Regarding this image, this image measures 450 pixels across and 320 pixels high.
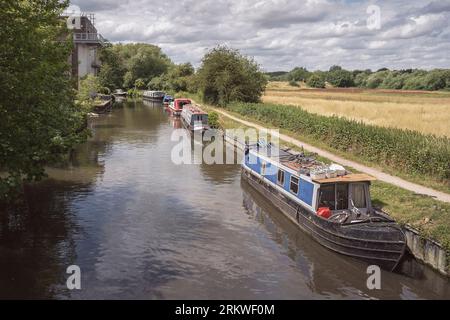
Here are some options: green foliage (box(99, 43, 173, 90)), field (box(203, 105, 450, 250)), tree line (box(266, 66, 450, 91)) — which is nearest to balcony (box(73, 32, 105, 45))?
green foliage (box(99, 43, 173, 90))

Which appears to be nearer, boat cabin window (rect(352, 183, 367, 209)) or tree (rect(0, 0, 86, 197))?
tree (rect(0, 0, 86, 197))

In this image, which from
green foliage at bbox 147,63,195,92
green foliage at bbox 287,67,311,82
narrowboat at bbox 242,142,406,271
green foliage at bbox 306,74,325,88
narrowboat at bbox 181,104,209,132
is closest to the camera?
narrowboat at bbox 242,142,406,271

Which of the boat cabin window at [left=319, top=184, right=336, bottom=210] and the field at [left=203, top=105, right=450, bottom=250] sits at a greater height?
the boat cabin window at [left=319, top=184, right=336, bottom=210]

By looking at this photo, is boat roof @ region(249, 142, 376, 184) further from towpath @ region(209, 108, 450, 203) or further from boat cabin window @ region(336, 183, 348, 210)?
towpath @ region(209, 108, 450, 203)

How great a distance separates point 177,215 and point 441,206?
953cm

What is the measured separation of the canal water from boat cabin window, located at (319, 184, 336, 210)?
1.47m

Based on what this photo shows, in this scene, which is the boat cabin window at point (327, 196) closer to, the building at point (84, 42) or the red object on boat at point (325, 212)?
the red object on boat at point (325, 212)

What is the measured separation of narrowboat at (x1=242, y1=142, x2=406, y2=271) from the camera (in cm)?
1380

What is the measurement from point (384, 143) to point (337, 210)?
30.4 feet

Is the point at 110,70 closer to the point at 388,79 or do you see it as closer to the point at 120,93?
the point at 120,93

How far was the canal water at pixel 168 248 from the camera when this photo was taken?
42.0 feet

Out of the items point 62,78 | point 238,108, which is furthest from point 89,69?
point 62,78

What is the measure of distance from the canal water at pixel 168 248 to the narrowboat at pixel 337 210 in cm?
51

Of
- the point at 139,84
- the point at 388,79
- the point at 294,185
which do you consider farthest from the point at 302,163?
the point at 139,84
